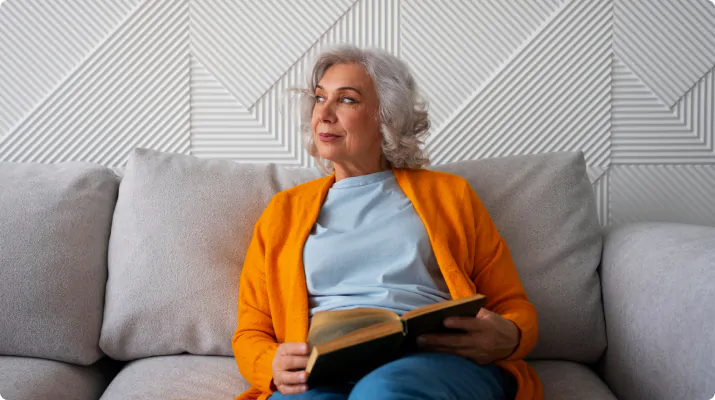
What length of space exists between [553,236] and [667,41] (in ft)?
3.80

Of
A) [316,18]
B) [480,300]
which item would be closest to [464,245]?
[480,300]

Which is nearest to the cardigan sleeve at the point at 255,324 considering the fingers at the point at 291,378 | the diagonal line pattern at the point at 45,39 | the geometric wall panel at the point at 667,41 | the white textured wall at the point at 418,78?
the fingers at the point at 291,378

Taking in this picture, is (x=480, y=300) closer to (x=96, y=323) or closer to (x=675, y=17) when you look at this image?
(x=96, y=323)

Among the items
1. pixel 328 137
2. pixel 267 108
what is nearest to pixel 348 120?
pixel 328 137

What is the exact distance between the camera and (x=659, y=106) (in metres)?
2.64

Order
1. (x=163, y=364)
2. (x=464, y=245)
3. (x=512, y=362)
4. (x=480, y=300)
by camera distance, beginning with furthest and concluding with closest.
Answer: (x=163, y=364) < (x=464, y=245) < (x=512, y=362) < (x=480, y=300)

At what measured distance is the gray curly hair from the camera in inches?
77.5

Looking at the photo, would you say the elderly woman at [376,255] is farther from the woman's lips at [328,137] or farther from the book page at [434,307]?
the book page at [434,307]

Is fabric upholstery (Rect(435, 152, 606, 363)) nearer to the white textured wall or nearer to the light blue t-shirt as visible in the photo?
the light blue t-shirt

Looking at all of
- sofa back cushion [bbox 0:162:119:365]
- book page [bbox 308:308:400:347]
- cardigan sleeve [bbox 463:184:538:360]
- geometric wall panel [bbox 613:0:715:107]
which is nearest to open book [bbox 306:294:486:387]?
book page [bbox 308:308:400:347]

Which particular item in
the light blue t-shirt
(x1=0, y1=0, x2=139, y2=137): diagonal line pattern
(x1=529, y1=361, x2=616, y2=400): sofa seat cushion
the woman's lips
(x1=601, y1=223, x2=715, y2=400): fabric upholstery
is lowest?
(x1=529, y1=361, x2=616, y2=400): sofa seat cushion

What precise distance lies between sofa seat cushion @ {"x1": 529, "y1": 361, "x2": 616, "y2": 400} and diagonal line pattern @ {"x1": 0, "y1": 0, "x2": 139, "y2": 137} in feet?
7.27

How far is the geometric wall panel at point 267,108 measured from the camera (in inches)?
105

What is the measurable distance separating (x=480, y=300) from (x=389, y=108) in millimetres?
832
